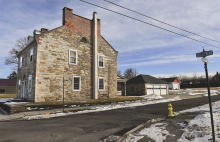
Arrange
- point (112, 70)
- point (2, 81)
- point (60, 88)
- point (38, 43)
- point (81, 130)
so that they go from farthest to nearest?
point (2, 81)
point (112, 70)
point (60, 88)
point (38, 43)
point (81, 130)

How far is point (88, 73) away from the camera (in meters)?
19.6

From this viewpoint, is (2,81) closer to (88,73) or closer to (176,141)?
(88,73)

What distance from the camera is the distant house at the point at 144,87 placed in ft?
98.4

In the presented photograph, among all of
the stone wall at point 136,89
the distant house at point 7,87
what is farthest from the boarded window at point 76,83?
the distant house at point 7,87

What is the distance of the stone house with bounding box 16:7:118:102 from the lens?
1603 centimetres

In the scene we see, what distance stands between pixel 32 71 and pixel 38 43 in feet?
10.3

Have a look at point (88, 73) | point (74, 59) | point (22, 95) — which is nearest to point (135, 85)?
point (88, 73)

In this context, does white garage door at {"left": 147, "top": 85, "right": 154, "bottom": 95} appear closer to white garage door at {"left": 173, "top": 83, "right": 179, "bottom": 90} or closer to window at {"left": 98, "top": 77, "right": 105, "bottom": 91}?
window at {"left": 98, "top": 77, "right": 105, "bottom": 91}

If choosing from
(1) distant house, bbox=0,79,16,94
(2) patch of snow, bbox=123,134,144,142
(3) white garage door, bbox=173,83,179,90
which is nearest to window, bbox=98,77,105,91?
(2) patch of snow, bbox=123,134,144,142

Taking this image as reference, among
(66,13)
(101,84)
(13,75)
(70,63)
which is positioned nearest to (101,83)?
(101,84)

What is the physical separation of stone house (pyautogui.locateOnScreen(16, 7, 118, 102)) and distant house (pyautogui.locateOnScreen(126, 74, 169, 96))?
994cm

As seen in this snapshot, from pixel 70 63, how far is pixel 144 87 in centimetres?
1673

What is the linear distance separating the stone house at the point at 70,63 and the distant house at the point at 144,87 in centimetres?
994

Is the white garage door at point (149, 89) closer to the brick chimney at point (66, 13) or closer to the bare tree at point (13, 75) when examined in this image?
the brick chimney at point (66, 13)
